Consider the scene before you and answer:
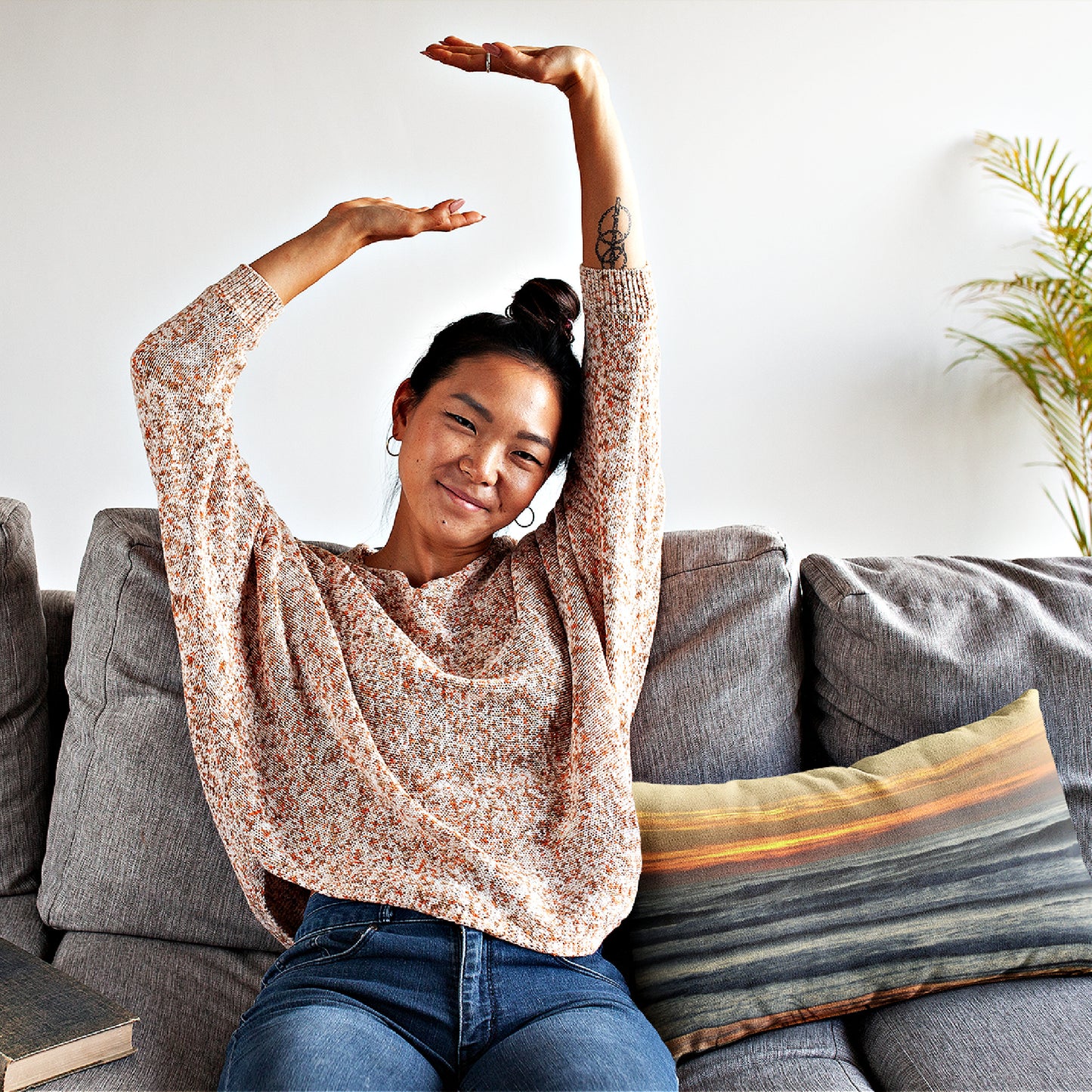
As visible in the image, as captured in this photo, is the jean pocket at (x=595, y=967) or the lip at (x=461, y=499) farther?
the lip at (x=461, y=499)

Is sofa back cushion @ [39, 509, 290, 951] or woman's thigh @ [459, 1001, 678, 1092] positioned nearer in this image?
woman's thigh @ [459, 1001, 678, 1092]

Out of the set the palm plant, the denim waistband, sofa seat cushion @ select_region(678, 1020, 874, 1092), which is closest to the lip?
the denim waistband

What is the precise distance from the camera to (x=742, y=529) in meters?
1.61

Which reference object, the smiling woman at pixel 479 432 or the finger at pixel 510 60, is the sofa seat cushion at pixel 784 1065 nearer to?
the smiling woman at pixel 479 432

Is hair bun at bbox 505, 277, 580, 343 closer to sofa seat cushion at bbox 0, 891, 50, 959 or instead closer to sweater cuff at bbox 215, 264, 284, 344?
sweater cuff at bbox 215, 264, 284, 344

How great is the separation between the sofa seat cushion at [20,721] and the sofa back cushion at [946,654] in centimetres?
116

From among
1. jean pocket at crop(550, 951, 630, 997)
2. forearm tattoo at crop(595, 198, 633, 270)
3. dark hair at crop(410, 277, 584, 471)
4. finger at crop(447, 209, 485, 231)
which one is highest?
finger at crop(447, 209, 485, 231)

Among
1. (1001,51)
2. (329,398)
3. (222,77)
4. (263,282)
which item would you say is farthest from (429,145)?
(1001,51)

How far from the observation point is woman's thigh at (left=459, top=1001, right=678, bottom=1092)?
0.97m

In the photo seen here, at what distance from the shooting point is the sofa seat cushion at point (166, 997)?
1119mm

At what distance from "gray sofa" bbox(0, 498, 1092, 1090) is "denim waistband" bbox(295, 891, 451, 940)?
0.70 feet

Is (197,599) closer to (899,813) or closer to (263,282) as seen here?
(263,282)

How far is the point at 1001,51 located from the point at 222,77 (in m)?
1.81

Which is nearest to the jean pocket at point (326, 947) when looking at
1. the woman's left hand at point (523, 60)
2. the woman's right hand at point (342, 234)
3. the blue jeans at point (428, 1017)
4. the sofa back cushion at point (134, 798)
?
the blue jeans at point (428, 1017)
